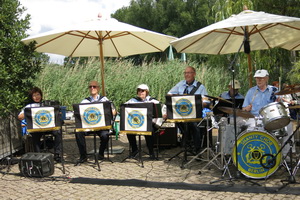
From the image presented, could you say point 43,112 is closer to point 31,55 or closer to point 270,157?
point 31,55

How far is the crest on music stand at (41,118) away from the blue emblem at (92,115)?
512 mm

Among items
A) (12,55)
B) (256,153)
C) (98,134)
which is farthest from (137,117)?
(12,55)

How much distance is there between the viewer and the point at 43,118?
5973mm

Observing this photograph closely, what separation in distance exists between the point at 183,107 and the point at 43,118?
2.40 m

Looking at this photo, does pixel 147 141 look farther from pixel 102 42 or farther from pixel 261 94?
pixel 102 42

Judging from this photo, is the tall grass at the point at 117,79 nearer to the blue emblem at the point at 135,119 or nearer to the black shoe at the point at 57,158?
the black shoe at the point at 57,158

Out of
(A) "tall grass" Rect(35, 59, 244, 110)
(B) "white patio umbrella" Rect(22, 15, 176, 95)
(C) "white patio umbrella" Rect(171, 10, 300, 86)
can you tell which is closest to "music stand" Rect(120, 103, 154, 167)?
(C) "white patio umbrella" Rect(171, 10, 300, 86)

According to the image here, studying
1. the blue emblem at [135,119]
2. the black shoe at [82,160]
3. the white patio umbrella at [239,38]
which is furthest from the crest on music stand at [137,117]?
the white patio umbrella at [239,38]

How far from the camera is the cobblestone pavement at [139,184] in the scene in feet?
15.3

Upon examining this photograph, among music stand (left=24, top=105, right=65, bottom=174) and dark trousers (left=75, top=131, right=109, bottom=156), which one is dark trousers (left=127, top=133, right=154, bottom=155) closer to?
dark trousers (left=75, top=131, right=109, bottom=156)

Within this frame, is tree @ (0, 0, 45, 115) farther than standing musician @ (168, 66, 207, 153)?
No

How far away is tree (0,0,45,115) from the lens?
6.30 metres

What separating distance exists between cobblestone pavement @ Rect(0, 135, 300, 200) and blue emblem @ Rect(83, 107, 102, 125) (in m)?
0.86

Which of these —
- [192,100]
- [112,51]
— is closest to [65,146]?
[112,51]
